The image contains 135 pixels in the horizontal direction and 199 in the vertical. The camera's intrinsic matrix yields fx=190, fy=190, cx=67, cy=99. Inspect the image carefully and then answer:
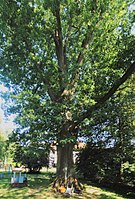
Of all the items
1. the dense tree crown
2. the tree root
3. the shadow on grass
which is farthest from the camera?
the shadow on grass

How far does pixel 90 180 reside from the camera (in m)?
12.9

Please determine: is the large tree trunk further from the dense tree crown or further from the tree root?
the dense tree crown

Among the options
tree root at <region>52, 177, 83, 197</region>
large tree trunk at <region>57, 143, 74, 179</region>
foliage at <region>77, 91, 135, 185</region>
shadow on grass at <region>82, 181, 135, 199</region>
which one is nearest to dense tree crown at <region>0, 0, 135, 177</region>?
large tree trunk at <region>57, 143, 74, 179</region>

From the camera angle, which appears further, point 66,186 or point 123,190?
point 123,190

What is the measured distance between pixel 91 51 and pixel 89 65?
73cm

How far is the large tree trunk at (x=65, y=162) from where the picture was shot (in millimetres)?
8655

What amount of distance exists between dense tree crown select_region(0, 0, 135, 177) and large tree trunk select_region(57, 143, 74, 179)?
0.78 meters

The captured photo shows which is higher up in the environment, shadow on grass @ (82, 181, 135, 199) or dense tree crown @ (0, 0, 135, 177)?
dense tree crown @ (0, 0, 135, 177)

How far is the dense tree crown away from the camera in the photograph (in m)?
7.66

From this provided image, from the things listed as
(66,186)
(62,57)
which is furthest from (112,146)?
(62,57)

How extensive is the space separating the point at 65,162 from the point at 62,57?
516 cm

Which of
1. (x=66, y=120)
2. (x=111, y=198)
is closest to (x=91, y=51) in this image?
(x=66, y=120)

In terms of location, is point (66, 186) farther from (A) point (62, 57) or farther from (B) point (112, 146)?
Result: (A) point (62, 57)

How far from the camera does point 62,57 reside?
9.69 meters
